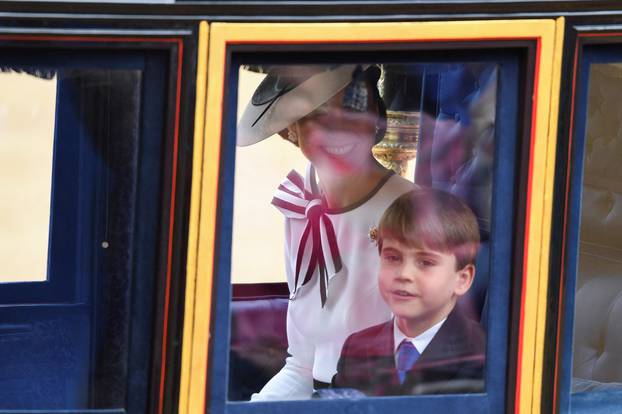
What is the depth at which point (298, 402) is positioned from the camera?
2.38 meters

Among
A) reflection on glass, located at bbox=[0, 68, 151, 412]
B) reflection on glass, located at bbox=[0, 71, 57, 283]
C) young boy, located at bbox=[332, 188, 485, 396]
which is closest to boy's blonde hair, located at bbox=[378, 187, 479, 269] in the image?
young boy, located at bbox=[332, 188, 485, 396]

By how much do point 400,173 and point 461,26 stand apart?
0.42 meters

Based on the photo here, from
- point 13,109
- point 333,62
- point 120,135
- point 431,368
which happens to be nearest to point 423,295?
point 431,368

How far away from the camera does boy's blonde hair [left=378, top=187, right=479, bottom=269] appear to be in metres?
2.42

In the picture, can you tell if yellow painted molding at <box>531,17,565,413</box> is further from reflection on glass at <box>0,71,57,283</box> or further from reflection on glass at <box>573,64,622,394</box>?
reflection on glass at <box>0,71,57,283</box>

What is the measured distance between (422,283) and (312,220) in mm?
307

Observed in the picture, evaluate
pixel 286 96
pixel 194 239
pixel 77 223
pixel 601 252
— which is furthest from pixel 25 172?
pixel 601 252

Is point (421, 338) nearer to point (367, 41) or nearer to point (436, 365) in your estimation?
point (436, 365)

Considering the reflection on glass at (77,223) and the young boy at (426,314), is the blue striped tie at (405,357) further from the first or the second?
the reflection on glass at (77,223)

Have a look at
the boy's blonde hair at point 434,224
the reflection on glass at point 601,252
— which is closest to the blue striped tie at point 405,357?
the boy's blonde hair at point 434,224

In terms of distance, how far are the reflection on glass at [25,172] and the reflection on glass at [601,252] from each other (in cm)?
118

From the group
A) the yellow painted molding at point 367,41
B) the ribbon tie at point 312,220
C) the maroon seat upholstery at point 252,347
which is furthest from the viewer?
the ribbon tie at point 312,220

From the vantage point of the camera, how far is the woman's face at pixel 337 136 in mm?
2461

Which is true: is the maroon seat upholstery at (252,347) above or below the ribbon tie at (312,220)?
below
